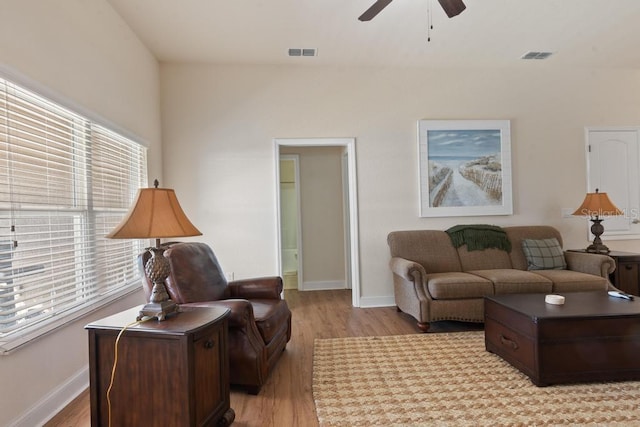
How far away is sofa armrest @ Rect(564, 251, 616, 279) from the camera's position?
3383mm

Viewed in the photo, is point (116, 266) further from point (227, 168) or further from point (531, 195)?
point (531, 195)

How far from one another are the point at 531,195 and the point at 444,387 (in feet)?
10.4

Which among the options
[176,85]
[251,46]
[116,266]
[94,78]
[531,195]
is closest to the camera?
[94,78]

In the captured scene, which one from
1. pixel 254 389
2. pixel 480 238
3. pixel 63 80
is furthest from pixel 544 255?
pixel 63 80

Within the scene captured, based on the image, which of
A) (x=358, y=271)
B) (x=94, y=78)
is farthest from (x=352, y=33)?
(x=358, y=271)

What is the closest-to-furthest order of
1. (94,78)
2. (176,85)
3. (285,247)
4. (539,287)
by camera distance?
(94,78), (539,287), (176,85), (285,247)

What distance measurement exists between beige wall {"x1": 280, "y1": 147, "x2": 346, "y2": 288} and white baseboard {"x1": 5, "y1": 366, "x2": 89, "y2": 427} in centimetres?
329

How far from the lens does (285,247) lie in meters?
5.97

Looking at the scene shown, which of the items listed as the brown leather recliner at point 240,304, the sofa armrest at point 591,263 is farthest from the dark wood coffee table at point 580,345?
the brown leather recliner at point 240,304

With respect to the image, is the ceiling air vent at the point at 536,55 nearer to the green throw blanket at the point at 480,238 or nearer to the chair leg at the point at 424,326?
the green throw blanket at the point at 480,238

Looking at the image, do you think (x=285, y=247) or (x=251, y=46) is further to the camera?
(x=285, y=247)

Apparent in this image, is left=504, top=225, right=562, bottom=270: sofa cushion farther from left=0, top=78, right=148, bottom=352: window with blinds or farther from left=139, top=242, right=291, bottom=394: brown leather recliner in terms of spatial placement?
left=0, top=78, right=148, bottom=352: window with blinds

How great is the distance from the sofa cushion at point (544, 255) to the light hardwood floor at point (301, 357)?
1.06 metres

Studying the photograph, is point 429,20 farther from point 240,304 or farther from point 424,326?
point 240,304
